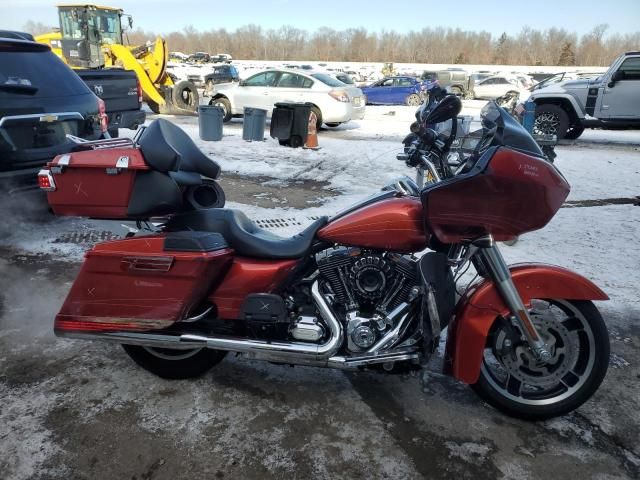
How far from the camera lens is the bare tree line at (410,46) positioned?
6177 centimetres

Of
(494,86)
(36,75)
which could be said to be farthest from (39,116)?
(494,86)

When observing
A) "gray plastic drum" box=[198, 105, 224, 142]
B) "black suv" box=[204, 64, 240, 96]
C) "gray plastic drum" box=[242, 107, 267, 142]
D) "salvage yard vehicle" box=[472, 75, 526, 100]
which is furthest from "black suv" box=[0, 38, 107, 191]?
"salvage yard vehicle" box=[472, 75, 526, 100]

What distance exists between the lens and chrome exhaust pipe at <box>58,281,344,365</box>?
8.48 ft

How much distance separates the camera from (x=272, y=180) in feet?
26.9

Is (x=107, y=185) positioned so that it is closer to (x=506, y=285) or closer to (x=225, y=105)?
(x=506, y=285)

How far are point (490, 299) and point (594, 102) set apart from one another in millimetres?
11714

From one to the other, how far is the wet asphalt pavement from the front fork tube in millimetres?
582

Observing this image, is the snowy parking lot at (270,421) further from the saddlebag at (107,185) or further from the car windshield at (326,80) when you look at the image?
the car windshield at (326,80)

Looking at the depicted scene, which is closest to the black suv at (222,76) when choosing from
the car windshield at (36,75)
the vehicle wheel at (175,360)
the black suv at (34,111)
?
the car windshield at (36,75)

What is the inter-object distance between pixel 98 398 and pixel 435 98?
8.46ft

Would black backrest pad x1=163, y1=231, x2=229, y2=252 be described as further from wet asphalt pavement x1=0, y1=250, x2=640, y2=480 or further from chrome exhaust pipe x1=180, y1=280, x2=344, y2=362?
wet asphalt pavement x1=0, y1=250, x2=640, y2=480

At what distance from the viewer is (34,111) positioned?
4965 millimetres

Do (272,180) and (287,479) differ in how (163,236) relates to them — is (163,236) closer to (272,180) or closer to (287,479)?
(287,479)

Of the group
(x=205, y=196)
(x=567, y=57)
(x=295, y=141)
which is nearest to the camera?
(x=205, y=196)
